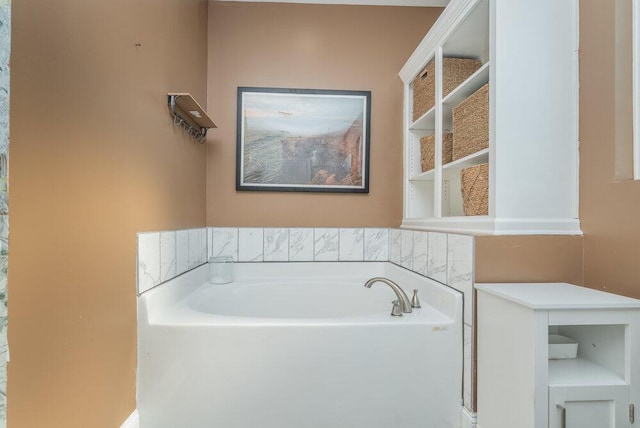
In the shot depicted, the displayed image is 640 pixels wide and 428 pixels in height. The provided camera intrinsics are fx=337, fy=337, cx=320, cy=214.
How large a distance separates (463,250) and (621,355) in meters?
0.59

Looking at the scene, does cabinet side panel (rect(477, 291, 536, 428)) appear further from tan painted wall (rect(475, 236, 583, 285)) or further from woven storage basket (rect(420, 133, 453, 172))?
woven storage basket (rect(420, 133, 453, 172))

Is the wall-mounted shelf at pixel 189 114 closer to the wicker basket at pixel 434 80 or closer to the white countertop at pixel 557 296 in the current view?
the wicker basket at pixel 434 80

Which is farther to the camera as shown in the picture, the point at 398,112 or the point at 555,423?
the point at 398,112

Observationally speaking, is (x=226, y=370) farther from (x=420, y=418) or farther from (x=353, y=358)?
(x=420, y=418)

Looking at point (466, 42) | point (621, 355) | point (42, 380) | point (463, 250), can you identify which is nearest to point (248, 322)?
point (42, 380)

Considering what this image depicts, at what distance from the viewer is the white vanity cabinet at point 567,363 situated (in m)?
1.03

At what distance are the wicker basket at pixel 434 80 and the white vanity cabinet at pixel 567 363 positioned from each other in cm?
117

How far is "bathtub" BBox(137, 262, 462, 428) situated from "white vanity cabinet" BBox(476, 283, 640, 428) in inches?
10.6

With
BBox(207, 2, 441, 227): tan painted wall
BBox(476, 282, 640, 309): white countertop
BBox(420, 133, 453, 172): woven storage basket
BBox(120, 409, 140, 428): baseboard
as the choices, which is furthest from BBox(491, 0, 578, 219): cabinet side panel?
BBox(120, 409, 140, 428): baseboard

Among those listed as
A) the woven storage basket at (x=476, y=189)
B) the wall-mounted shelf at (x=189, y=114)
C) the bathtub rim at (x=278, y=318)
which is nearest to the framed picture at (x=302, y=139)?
the wall-mounted shelf at (x=189, y=114)

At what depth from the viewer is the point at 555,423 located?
3.36ft

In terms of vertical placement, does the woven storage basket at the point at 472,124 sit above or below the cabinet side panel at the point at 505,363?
above

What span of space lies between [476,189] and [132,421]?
1719mm

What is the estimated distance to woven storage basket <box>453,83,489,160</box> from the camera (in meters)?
1.46
